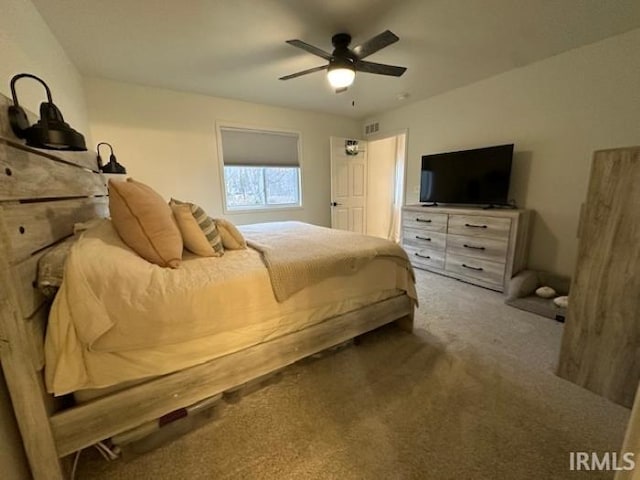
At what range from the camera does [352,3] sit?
1839 mm

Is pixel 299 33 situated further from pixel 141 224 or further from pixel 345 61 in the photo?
pixel 141 224

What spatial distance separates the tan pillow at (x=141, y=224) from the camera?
4.29 ft

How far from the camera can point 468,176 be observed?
10.8ft

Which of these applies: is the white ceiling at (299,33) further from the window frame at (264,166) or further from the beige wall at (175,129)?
the window frame at (264,166)

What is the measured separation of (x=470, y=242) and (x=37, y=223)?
12.1ft

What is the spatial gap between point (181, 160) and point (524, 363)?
169 inches

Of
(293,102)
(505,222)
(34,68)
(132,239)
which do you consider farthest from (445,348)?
(293,102)

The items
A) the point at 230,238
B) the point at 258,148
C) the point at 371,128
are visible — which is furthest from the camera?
the point at 371,128

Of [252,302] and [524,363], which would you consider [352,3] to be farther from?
A: [524,363]

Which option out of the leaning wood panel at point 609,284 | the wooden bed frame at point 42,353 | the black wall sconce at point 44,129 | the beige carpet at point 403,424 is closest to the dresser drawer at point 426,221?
the beige carpet at point 403,424

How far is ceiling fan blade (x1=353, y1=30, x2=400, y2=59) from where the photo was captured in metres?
1.80

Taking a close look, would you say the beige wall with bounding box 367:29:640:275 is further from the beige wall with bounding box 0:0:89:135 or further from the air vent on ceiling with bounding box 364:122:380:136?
the beige wall with bounding box 0:0:89:135

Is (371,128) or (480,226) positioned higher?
(371,128)

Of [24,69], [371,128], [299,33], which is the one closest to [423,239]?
[371,128]
